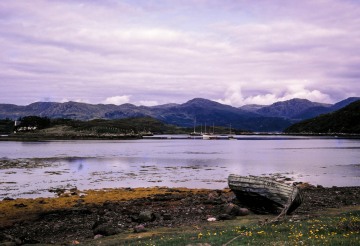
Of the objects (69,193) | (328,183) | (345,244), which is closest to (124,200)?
(69,193)

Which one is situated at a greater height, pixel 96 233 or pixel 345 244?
pixel 345 244

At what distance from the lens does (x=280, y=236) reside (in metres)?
21.2

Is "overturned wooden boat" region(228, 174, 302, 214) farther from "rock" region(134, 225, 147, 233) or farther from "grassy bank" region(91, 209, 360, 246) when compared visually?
"rock" region(134, 225, 147, 233)

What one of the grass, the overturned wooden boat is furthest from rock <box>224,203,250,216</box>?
the grass

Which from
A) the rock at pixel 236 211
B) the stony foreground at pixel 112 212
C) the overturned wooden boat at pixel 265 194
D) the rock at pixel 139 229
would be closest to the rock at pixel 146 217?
the stony foreground at pixel 112 212

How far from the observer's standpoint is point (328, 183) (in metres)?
60.7

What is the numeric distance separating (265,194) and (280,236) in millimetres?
11842

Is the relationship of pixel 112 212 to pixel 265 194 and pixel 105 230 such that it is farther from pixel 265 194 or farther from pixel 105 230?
pixel 265 194

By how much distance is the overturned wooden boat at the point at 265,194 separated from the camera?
104 ft

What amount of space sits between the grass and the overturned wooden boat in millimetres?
6115

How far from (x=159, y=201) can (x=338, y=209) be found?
702 inches

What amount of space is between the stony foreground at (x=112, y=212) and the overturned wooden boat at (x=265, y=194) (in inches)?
51.0

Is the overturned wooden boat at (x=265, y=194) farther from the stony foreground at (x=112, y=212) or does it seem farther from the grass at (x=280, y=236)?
the grass at (x=280, y=236)

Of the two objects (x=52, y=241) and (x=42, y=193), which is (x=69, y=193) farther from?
(x=52, y=241)
